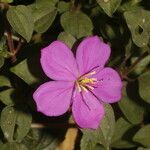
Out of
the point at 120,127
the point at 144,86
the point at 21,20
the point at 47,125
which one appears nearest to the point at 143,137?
the point at 120,127

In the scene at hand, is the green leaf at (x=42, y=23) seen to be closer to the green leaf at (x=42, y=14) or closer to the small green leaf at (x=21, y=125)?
the green leaf at (x=42, y=14)

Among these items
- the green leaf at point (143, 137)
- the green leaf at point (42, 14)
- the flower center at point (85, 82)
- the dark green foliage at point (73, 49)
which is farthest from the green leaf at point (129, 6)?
the green leaf at point (143, 137)

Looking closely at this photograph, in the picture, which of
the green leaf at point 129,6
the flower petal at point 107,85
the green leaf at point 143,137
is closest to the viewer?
the flower petal at point 107,85

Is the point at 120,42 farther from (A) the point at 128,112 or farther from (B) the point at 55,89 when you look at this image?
(B) the point at 55,89

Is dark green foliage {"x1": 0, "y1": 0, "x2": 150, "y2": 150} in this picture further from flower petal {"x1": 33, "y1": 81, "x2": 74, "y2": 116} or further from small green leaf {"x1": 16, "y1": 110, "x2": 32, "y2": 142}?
flower petal {"x1": 33, "y1": 81, "x2": 74, "y2": 116}

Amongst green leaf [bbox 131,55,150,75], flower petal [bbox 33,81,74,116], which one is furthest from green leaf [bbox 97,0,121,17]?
green leaf [bbox 131,55,150,75]

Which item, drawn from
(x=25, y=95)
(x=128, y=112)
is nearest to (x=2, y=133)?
(x=25, y=95)
